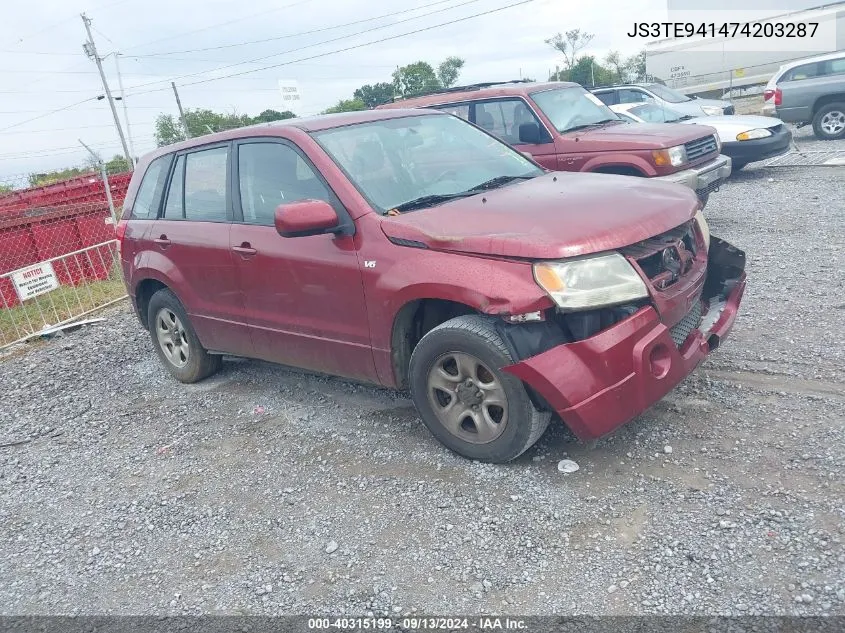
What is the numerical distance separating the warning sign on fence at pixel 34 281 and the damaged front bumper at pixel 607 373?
6.35 metres

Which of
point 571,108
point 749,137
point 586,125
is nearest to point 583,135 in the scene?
point 586,125

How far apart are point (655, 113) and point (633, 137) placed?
501 centimetres

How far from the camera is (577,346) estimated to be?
10.6 feet

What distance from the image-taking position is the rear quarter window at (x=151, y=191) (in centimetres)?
540

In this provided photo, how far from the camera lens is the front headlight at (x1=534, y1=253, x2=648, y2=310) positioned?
321 centimetres

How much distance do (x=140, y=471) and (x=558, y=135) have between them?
5964mm

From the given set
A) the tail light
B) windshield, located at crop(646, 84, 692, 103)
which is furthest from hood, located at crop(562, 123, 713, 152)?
windshield, located at crop(646, 84, 692, 103)

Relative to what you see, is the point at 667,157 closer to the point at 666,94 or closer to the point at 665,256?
the point at 665,256

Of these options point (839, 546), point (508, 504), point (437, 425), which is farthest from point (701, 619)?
point (437, 425)

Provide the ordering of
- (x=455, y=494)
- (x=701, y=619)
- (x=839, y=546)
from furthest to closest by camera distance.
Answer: (x=455, y=494) → (x=839, y=546) → (x=701, y=619)

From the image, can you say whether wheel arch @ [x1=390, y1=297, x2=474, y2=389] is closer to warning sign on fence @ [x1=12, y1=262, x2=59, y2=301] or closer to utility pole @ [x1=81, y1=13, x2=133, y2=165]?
warning sign on fence @ [x1=12, y1=262, x2=59, y2=301]

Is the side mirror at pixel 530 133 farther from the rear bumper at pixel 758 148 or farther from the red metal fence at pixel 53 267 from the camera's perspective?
the red metal fence at pixel 53 267

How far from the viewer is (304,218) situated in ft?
12.1

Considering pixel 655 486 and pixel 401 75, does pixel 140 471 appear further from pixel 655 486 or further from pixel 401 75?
pixel 401 75
